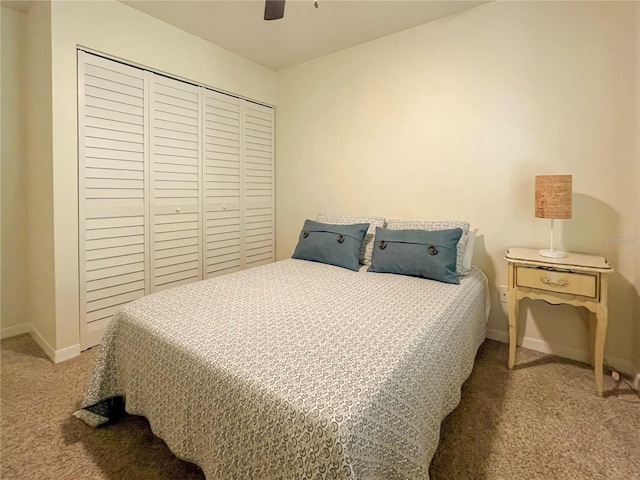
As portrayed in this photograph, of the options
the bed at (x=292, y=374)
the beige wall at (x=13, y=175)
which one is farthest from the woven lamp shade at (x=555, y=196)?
the beige wall at (x=13, y=175)

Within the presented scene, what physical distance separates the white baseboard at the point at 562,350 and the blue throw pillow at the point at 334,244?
120 centimetres

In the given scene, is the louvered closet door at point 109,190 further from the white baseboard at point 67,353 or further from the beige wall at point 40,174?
the beige wall at point 40,174

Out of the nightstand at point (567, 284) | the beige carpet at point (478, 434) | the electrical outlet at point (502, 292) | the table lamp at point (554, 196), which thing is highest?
the table lamp at point (554, 196)

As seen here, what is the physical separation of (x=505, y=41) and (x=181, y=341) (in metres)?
2.73

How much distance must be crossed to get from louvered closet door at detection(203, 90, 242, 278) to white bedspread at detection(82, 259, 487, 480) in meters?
1.31

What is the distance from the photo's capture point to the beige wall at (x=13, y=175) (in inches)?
92.3

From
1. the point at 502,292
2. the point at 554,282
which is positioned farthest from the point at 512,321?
the point at 502,292

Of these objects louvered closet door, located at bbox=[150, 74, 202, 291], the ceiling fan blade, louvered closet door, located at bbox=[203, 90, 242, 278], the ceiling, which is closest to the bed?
louvered closet door, located at bbox=[150, 74, 202, 291]

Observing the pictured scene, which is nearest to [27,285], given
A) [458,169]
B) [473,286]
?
[473,286]

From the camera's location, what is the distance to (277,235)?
3.71 metres

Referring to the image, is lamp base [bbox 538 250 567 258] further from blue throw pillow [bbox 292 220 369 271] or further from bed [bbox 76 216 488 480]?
blue throw pillow [bbox 292 220 369 271]

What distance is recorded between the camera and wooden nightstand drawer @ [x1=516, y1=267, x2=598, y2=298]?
172cm

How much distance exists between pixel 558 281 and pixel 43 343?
3.44 metres

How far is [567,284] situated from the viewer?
1.78 meters
